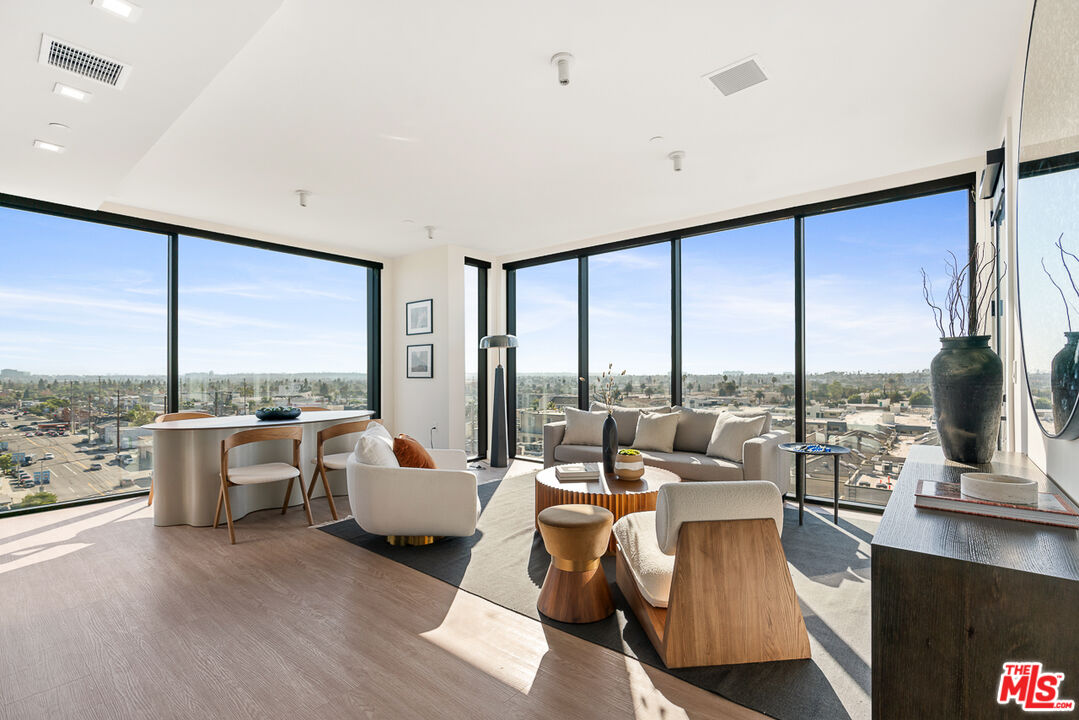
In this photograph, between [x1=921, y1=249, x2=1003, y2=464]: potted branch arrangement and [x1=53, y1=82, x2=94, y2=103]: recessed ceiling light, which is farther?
[x1=53, y1=82, x2=94, y2=103]: recessed ceiling light

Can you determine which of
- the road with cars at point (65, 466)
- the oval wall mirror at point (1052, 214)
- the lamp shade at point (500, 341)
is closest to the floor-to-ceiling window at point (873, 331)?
the oval wall mirror at point (1052, 214)

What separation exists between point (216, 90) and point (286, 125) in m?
0.47

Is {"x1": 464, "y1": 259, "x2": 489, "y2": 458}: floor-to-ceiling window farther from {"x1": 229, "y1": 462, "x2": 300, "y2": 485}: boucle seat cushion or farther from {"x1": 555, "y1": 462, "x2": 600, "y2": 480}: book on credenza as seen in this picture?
{"x1": 555, "y1": 462, "x2": 600, "y2": 480}: book on credenza

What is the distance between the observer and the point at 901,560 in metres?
1.07

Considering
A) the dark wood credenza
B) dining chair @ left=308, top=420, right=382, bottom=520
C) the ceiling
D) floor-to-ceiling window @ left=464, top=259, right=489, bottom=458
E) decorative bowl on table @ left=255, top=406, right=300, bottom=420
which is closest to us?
the dark wood credenza

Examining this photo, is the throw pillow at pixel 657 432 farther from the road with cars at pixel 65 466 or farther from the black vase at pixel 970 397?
the road with cars at pixel 65 466

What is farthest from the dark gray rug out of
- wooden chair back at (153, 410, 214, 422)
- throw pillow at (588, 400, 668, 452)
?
wooden chair back at (153, 410, 214, 422)

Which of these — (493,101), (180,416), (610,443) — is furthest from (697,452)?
(180,416)

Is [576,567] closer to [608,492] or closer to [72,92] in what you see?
[608,492]

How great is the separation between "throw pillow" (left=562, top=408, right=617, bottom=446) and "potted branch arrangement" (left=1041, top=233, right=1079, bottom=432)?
163 inches

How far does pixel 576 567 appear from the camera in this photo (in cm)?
262

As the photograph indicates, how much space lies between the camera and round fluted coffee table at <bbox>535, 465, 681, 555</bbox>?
331 centimetres

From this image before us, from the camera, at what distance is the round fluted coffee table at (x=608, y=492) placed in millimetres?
3314

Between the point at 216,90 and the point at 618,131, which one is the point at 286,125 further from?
the point at 618,131
